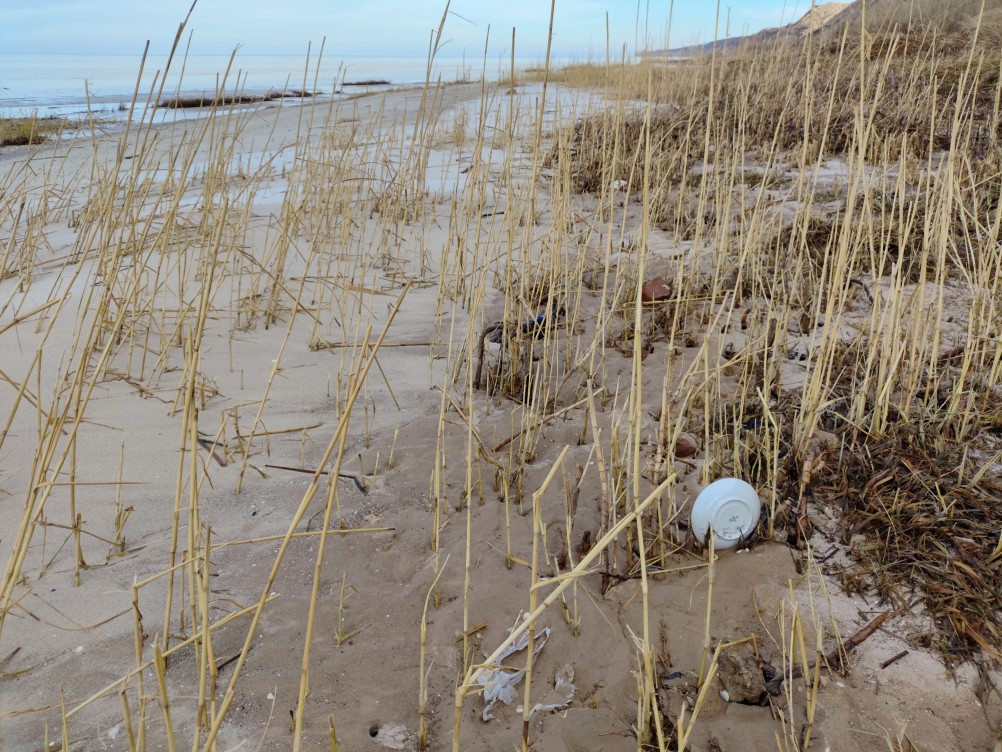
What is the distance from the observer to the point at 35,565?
165 cm

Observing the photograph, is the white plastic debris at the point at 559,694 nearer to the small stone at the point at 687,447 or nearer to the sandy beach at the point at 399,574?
the sandy beach at the point at 399,574

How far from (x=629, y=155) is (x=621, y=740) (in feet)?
16.6

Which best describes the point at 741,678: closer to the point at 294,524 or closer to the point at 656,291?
the point at 294,524

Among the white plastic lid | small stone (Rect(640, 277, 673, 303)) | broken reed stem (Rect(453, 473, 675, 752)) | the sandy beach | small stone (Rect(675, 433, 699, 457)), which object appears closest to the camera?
broken reed stem (Rect(453, 473, 675, 752))

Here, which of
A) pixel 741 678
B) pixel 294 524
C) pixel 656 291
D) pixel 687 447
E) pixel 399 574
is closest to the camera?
pixel 294 524

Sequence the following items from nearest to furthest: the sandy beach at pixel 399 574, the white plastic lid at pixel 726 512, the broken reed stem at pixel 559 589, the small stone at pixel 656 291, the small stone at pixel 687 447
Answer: the broken reed stem at pixel 559 589
the sandy beach at pixel 399 574
the white plastic lid at pixel 726 512
the small stone at pixel 687 447
the small stone at pixel 656 291

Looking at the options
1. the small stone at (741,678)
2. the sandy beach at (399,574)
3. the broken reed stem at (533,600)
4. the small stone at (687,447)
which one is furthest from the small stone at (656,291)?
the broken reed stem at (533,600)

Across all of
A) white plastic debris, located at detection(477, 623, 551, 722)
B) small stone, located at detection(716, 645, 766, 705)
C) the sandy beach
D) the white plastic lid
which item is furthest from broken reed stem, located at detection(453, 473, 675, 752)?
the white plastic lid

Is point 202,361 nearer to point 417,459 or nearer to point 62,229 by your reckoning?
point 417,459

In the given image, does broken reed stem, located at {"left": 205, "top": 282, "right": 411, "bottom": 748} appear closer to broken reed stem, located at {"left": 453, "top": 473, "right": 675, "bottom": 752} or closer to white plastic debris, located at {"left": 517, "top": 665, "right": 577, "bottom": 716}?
broken reed stem, located at {"left": 453, "top": 473, "right": 675, "bottom": 752}

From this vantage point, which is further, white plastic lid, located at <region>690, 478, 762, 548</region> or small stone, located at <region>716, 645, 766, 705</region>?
white plastic lid, located at <region>690, 478, 762, 548</region>

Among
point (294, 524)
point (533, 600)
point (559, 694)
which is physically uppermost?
point (294, 524)

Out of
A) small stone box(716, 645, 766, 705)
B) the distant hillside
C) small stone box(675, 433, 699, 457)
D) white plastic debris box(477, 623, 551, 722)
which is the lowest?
white plastic debris box(477, 623, 551, 722)

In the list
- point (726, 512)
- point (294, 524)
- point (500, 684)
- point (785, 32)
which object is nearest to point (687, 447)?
point (726, 512)
